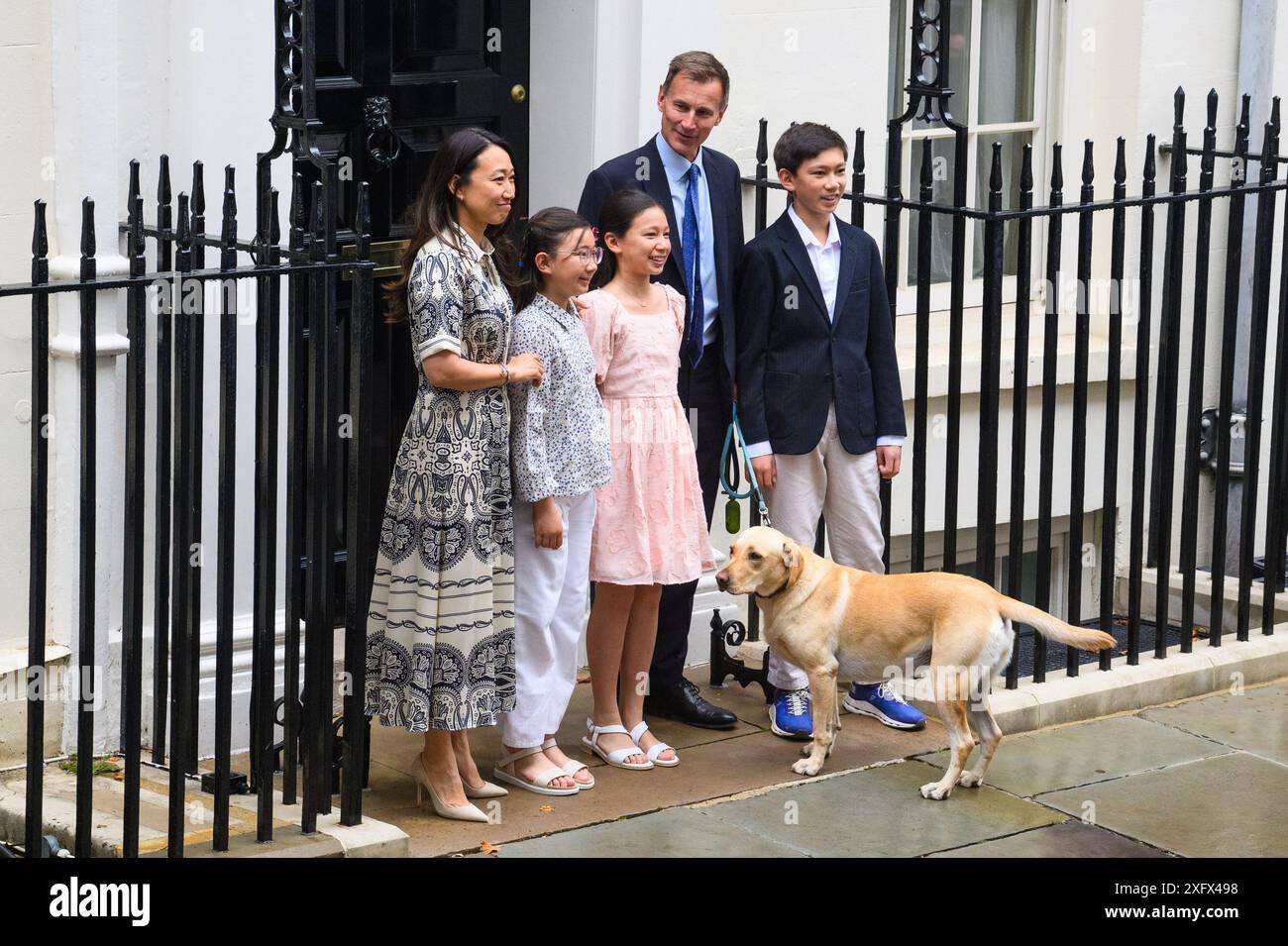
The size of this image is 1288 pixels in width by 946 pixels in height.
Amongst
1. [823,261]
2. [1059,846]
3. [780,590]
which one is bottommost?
[1059,846]

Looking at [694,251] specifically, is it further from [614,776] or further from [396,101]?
[614,776]

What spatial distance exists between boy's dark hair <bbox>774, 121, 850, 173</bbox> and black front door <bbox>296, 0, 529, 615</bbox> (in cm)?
123

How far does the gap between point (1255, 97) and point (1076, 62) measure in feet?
2.74

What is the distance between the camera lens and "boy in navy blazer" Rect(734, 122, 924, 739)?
5.88 metres

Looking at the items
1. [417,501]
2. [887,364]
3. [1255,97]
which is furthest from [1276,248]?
[417,501]

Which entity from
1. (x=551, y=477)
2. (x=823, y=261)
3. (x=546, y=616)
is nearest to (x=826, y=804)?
(x=546, y=616)

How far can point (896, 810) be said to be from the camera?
5473 mm

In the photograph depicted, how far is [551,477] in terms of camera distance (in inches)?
207

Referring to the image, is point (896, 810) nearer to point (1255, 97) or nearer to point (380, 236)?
point (380, 236)

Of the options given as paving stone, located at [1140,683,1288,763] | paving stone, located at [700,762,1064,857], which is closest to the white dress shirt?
paving stone, located at [700,762,1064,857]

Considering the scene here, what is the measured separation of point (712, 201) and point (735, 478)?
918mm

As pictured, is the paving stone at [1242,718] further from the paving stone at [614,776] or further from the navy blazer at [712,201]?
the navy blazer at [712,201]

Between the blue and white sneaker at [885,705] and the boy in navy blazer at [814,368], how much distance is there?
1.02 ft

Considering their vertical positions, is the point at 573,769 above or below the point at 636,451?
below
